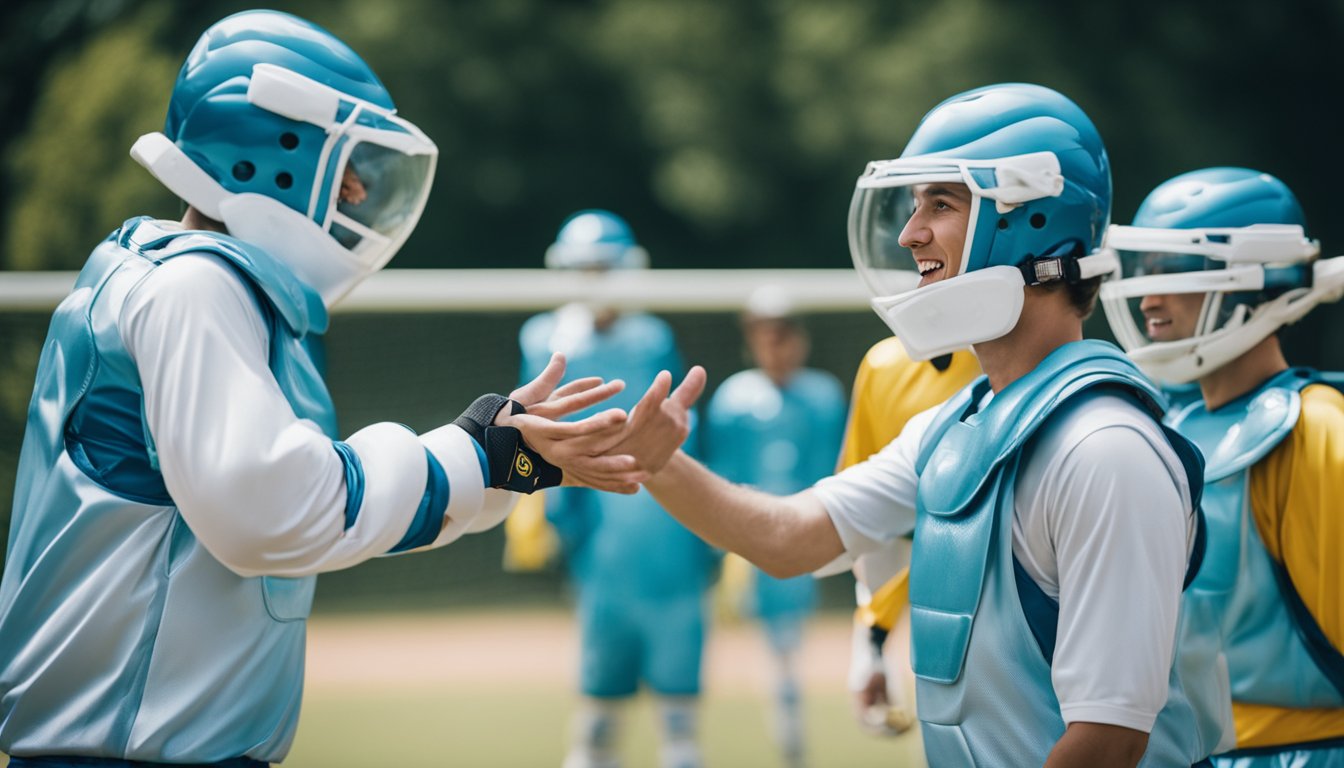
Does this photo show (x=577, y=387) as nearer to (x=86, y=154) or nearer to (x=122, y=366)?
(x=122, y=366)

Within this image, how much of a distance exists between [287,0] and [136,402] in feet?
55.8

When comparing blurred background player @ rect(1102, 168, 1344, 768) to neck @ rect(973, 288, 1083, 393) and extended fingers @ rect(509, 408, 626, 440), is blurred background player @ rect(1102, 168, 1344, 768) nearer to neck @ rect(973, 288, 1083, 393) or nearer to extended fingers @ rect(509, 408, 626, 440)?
neck @ rect(973, 288, 1083, 393)

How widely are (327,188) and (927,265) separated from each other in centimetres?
129

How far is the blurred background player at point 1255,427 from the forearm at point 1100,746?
3.25 feet

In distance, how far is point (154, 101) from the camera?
14070mm

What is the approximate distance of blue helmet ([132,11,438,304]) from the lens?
2.79 m

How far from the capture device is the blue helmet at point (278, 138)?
2.79 m

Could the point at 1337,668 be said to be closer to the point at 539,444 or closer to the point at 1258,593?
the point at 1258,593

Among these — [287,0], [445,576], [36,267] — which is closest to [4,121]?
[36,267]

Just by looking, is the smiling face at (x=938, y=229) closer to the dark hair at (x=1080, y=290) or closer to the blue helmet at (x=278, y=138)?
the dark hair at (x=1080, y=290)

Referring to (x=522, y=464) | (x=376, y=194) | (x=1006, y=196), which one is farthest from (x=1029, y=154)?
(x=376, y=194)

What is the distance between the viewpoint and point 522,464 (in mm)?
2812

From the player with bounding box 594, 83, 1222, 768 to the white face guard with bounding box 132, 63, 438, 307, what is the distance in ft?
2.41

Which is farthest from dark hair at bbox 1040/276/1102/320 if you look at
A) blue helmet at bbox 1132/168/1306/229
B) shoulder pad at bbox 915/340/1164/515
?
blue helmet at bbox 1132/168/1306/229
